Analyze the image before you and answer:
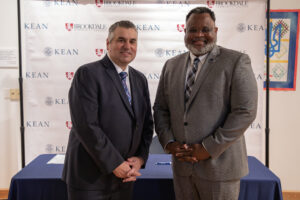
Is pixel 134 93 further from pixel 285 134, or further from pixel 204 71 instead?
pixel 285 134

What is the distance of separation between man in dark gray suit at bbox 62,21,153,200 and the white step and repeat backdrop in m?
1.44

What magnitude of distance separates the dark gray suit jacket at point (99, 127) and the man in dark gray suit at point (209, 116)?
0.80ft

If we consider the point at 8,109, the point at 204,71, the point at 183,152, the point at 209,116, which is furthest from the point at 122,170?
the point at 8,109

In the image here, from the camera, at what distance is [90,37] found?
271 centimetres

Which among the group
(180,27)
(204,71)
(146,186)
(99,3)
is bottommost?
(146,186)

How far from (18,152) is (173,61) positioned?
245 cm

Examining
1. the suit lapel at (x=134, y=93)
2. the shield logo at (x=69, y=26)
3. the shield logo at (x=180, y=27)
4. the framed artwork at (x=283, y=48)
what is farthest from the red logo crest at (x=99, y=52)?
the framed artwork at (x=283, y=48)

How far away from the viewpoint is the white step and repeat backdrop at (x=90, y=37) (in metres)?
2.68

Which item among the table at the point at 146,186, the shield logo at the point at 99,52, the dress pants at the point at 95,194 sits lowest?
the table at the point at 146,186

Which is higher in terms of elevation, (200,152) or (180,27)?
(180,27)

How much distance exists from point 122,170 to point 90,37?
73.8 inches

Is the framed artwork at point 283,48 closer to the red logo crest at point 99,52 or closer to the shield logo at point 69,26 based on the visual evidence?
the red logo crest at point 99,52

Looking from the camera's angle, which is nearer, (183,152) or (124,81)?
(183,152)

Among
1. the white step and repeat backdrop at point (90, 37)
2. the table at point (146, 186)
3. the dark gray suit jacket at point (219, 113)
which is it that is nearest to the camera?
the dark gray suit jacket at point (219, 113)
